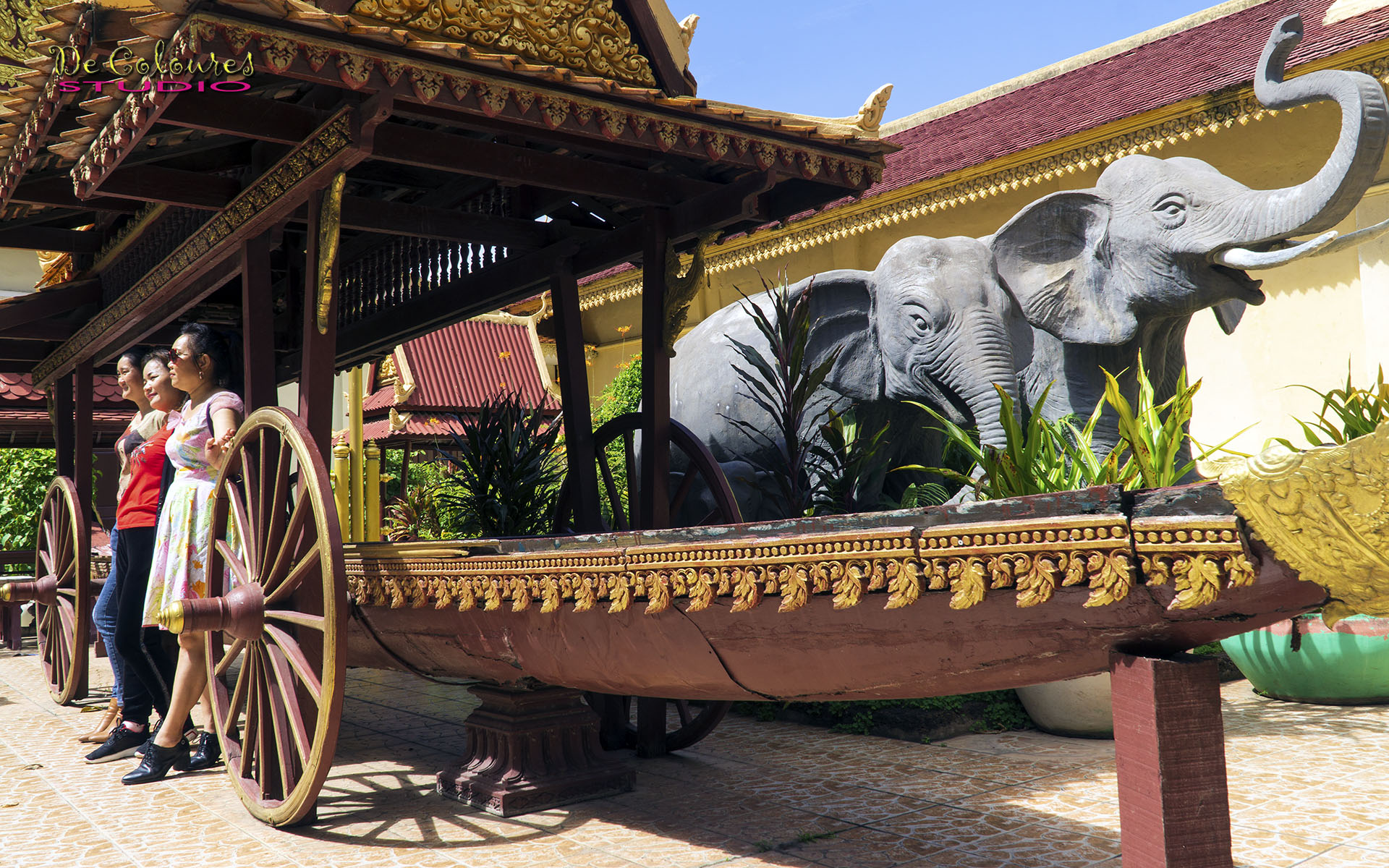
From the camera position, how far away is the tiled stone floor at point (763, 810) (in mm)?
2920

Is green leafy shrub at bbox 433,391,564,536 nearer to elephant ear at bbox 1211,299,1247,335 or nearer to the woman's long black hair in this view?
the woman's long black hair

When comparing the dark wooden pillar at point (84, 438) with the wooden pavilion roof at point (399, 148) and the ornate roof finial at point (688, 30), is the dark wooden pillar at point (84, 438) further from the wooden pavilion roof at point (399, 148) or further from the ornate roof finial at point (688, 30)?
the ornate roof finial at point (688, 30)

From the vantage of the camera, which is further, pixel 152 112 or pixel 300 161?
pixel 300 161

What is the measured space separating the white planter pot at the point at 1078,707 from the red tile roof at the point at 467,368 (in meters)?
11.8

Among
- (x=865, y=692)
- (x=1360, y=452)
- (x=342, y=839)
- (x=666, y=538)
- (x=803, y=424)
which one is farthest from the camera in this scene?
(x=803, y=424)

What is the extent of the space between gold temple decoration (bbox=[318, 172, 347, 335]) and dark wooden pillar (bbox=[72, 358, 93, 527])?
10.6 ft

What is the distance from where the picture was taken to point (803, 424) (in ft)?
21.2

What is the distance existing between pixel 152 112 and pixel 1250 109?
8.10m

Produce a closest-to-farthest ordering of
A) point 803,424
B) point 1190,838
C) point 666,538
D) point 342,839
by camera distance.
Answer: point 1190,838, point 666,538, point 342,839, point 803,424

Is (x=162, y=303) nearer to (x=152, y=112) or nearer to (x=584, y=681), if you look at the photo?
(x=152, y=112)

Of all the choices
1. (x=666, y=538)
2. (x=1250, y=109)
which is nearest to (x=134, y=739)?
(x=666, y=538)

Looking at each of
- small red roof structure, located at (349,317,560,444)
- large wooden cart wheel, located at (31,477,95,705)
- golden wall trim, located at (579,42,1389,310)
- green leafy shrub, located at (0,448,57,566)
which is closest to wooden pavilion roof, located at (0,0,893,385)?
large wooden cart wheel, located at (31,477,95,705)

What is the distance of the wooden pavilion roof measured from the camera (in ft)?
9.93

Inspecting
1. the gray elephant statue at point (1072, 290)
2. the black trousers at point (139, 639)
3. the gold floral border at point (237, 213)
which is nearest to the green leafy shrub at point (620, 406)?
the gray elephant statue at point (1072, 290)
